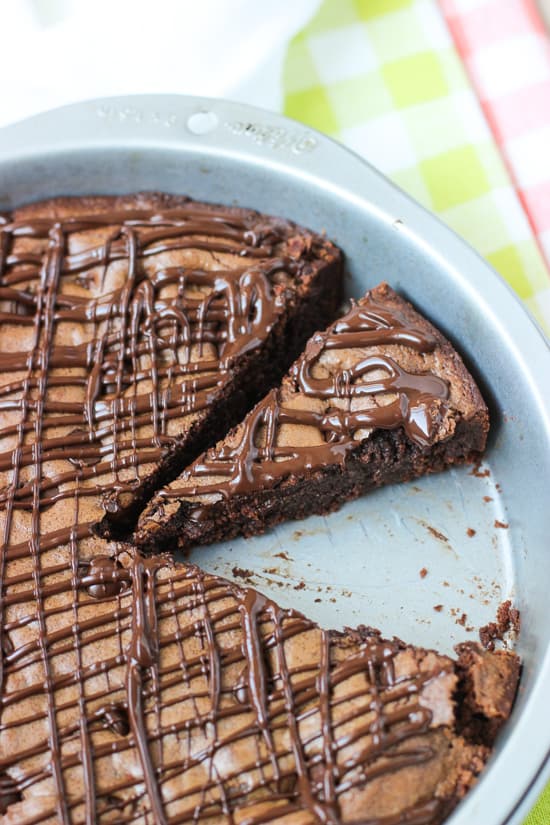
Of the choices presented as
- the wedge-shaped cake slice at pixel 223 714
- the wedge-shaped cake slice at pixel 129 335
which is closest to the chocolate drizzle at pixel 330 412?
the wedge-shaped cake slice at pixel 129 335

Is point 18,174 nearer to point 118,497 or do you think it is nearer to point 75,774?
point 118,497

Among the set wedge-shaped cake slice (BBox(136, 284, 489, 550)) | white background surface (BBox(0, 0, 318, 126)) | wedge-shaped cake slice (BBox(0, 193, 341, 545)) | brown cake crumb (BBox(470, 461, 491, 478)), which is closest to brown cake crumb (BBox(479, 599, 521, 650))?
brown cake crumb (BBox(470, 461, 491, 478))

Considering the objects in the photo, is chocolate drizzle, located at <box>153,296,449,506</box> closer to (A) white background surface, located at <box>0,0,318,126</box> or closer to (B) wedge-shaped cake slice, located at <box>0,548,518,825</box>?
(B) wedge-shaped cake slice, located at <box>0,548,518,825</box>

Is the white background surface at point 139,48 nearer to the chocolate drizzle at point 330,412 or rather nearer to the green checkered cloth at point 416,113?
the green checkered cloth at point 416,113

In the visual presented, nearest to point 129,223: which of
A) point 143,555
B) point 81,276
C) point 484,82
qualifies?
point 81,276

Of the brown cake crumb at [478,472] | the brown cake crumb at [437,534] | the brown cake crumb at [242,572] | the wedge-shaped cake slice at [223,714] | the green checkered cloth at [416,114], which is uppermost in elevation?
the green checkered cloth at [416,114]

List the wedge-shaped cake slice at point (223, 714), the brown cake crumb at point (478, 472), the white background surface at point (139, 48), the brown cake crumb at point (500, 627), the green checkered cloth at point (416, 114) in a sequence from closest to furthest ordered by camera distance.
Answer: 1. the wedge-shaped cake slice at point (223, 714)
2. the brown cake crumb at point (500, 627)
3. the brown cake crumb at point (478, 472)
4. the white background surface at point (139, 48)
5. the green checkered cloth at point (416, 114)

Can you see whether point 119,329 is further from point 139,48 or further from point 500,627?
point 500,627
